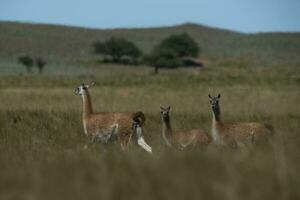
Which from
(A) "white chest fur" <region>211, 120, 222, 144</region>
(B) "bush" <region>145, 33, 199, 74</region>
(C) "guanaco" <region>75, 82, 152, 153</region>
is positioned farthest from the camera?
(B) "bush" <region>145, 33, 199, 74</region>

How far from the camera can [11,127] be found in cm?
1817

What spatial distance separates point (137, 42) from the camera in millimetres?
112375

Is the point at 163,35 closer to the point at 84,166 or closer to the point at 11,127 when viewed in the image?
the point at 11,127

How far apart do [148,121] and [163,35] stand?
107662 millimetres

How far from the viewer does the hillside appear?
94625 millimetres

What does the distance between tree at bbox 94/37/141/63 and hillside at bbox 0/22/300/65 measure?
2.11 metres

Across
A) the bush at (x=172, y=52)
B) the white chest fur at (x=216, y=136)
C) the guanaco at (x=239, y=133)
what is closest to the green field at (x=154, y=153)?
the guanaco at (x=239, y=133)

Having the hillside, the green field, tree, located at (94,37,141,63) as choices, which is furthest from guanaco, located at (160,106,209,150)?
tree, located at (94,37,141,63)

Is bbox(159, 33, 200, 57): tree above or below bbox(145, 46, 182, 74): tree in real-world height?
above

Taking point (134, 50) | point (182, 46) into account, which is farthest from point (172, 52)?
point (182, 46)

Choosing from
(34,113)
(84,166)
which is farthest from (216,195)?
(34,113)

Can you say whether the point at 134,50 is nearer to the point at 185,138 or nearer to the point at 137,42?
the point at 137,42

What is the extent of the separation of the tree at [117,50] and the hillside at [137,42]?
83.0 inches

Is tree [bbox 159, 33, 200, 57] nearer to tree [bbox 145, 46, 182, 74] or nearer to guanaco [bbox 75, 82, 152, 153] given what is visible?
tree [bbox 145, 46, 182, 74]
